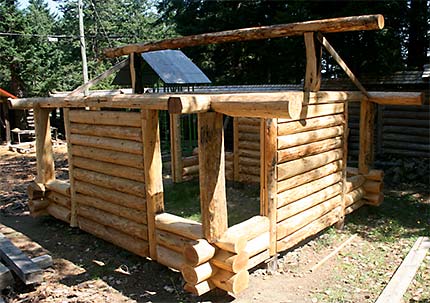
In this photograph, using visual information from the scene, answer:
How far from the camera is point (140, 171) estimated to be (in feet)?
16.6

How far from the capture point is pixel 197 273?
411 cm

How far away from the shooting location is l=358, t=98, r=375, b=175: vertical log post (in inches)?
288

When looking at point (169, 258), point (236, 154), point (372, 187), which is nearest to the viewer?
point (169, 258)

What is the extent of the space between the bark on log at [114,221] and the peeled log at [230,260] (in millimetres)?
1233

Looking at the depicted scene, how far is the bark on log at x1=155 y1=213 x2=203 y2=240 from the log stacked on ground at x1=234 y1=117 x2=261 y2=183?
4.18 metres

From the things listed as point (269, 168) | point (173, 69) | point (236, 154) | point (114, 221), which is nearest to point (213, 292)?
point (269, 168)

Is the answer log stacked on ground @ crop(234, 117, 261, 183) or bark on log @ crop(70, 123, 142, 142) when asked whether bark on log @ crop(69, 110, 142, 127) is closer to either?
bark on log @ crop(70, 123, 142, 142)

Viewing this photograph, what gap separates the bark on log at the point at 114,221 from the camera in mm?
5184

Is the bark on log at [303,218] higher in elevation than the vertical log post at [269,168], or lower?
lower

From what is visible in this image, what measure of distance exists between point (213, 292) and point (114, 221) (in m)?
1.82

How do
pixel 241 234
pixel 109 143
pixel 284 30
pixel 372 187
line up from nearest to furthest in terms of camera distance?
pixel 241 234, pixel 284 30, pixel 109 143, pixel 372 187

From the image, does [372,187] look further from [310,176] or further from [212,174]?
[212,174]

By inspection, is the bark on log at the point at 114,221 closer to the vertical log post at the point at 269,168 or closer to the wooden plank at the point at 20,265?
the wooden plank at the point at 20,265

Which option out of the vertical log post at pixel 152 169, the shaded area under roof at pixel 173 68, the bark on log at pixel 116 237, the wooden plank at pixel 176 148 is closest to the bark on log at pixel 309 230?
the vertical log post at pixel 152 169
